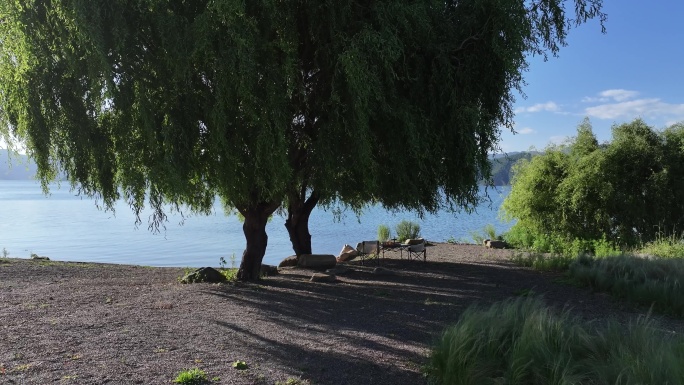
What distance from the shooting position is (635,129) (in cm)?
1711

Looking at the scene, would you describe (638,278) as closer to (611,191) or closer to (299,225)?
(611,191)

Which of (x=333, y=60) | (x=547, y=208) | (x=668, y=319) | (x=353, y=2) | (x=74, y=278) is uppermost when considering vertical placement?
(x=353, y=2)

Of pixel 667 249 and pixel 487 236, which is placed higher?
pixel 487 236

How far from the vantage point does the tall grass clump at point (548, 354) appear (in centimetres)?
388

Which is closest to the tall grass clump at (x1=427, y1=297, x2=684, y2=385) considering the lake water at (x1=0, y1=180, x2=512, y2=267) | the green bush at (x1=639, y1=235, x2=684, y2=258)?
the green bush at (x1=639, y1=235, x2=684, y2=258)

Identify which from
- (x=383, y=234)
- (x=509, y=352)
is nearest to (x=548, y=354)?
(x=509, y=352)

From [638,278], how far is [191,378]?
799 cm

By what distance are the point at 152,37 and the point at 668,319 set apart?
8212mm

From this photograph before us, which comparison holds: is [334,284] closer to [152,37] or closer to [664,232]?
[152,37]

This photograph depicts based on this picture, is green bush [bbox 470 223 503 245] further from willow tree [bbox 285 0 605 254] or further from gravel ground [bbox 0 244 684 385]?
willow tree [bbox 285 0 605 254]

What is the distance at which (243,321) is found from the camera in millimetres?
6762

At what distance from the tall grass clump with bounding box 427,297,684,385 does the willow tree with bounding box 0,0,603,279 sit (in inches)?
134

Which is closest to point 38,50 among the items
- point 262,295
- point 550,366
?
point 262,295

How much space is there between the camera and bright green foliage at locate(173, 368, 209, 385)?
428 centimetres
